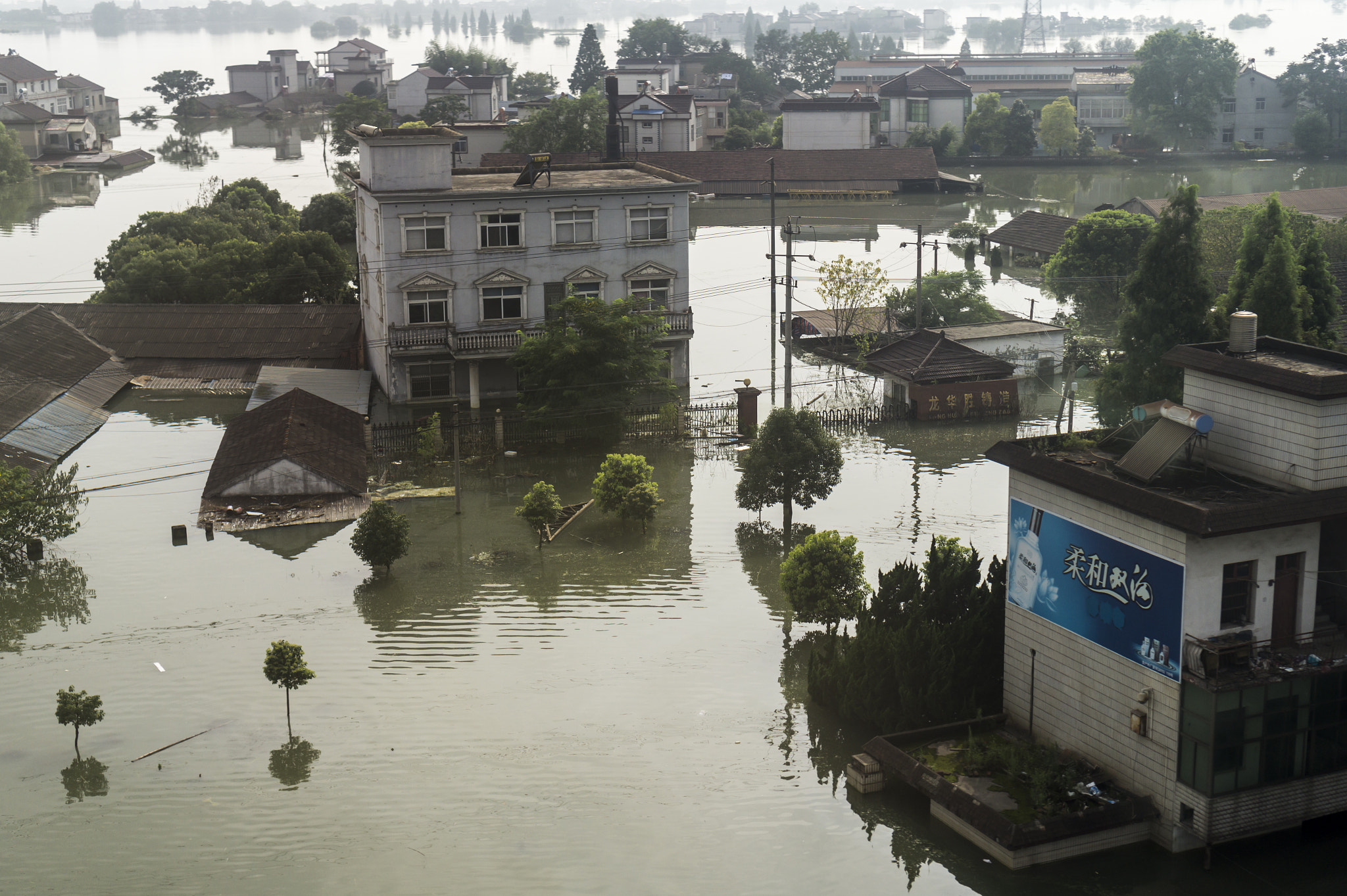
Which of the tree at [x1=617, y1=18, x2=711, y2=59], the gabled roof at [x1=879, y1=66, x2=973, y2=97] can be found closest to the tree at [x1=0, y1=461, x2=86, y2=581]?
the gabled roof at [x1=879, y1=66, x2=973, y2=97]

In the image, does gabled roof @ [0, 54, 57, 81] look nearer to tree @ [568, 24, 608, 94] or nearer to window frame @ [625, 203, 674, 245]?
tree @ [568, 24, 608, 94]

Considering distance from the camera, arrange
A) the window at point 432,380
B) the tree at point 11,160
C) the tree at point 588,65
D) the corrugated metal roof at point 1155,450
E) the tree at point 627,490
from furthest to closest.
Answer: the tree at point 588,65, the tree at point 11,160, the window at point 432,380, the tree at point 627,490, the corrugated metal roof at point 1155,450

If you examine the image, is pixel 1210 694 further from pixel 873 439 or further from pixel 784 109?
pixel 784 109

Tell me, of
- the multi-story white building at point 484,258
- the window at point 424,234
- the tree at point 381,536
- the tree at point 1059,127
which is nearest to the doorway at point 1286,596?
the tree at point 381,536

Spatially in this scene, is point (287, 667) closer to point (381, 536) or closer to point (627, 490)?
point (381, 536)

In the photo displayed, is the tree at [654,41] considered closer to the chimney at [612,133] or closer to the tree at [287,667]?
the chimney at [612,133]

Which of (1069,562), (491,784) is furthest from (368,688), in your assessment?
(1069,562)

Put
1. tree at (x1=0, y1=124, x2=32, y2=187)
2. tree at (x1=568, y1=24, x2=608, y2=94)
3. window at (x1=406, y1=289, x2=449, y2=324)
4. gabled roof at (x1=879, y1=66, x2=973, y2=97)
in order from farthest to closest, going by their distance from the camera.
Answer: tree at (x1=568, y1=24, x2=608, y2=94) → gabled roof at (x1=879, y1=66, x2=973, y2=97) → tree at (x1=0, y1=124, x2=32, y2=187) → window at (x1=406, y1=289, x2=449, y2=324)
